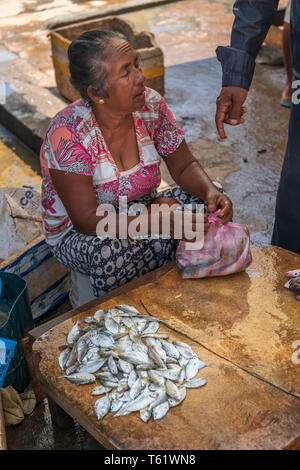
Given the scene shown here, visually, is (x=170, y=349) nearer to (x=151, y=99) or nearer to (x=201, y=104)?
(x=151, y=99)

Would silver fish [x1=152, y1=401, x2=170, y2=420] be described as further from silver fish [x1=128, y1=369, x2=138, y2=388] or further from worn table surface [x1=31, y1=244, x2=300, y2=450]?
silver fish [x1=128, y1=369, x2=138, y2=388]

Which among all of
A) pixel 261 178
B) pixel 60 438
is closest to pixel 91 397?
pixel 60 438

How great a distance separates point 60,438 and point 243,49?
2108 millimetres

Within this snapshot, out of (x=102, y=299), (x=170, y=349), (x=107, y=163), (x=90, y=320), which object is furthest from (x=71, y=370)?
(x=107, y=163)

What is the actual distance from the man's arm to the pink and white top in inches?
12.8

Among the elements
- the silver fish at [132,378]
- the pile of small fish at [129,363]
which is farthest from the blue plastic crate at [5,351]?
the silver fish at [132,378]

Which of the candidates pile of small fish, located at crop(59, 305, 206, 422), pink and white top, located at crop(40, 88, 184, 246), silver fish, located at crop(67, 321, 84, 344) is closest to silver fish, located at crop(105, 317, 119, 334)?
pile of small fish, located at crop(59, 305, 206, 422)

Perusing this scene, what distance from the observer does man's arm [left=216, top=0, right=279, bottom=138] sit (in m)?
2.90

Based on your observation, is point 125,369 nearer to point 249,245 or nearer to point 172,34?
point 249,245

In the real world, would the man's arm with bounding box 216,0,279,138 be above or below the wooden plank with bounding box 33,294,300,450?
above

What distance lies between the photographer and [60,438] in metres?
2.59

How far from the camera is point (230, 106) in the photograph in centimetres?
294

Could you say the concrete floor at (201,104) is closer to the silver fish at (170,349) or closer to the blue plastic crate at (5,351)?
the blue plastic crate at (5,351)

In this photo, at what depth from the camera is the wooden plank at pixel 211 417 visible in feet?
6.36
